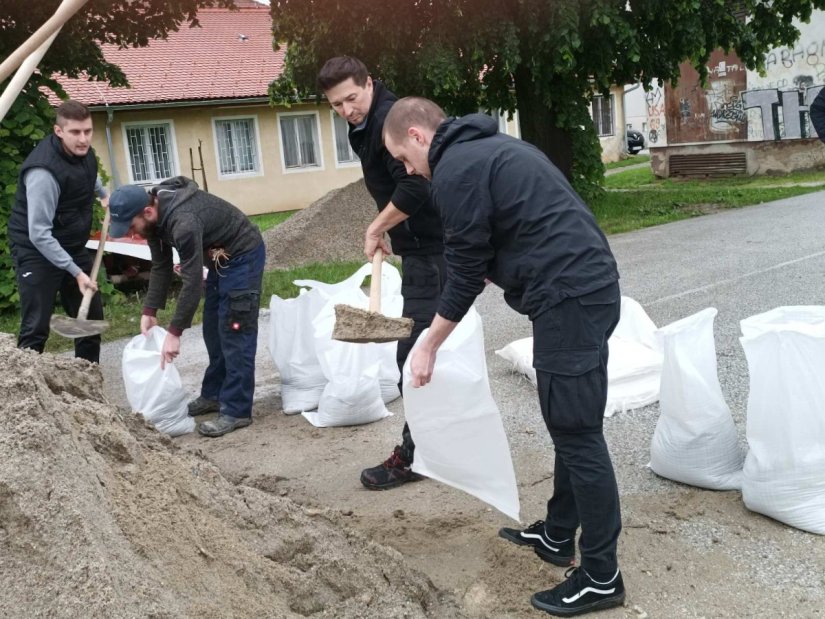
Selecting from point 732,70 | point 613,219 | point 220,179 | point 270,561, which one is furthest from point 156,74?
point 270,561

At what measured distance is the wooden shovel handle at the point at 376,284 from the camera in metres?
3.93

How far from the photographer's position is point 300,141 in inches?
934

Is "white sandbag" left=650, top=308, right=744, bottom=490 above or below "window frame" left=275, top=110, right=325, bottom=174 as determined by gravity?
below

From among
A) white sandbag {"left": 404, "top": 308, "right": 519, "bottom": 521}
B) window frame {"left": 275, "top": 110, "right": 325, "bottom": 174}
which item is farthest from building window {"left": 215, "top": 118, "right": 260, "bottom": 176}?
white sandbag {"left": 404, "top": 308, "right": 519, "bottom": 521}

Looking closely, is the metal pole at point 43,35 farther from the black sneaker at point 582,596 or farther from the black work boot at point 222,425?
the black sneaker at point 582,596

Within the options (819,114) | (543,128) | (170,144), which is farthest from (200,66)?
(819,114)

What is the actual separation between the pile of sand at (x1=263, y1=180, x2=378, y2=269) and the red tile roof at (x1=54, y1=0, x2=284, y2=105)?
8408mm

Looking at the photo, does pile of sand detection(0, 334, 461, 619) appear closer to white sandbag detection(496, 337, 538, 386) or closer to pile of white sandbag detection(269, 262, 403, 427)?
pile of white sandbag detection(269, 262, 403, 427)

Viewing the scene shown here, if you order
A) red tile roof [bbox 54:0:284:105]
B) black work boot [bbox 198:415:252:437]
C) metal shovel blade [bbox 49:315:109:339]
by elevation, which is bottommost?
black work boot [bbox 198:415:252:437]

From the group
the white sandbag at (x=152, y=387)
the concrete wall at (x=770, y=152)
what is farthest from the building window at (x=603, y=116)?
the white sandbag at (x=152, y=387)

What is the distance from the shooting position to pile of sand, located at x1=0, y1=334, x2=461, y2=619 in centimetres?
227

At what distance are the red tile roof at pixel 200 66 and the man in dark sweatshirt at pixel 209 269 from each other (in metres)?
15.8

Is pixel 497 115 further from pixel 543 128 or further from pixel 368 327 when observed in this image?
pixel 368 327

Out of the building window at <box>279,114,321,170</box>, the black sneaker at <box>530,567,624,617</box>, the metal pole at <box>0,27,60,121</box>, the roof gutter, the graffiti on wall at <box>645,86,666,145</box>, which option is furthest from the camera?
the building window at <box>279,114,321,170</box>
